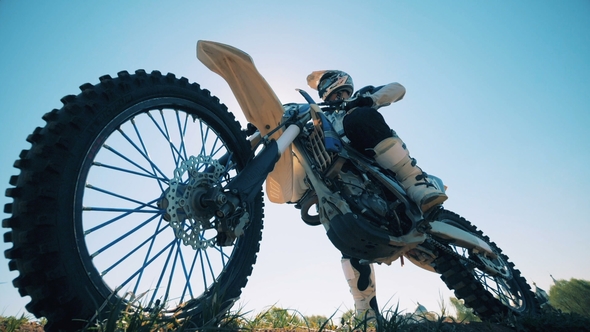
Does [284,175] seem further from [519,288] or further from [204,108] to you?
[519,288]

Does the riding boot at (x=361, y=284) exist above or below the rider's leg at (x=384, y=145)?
below

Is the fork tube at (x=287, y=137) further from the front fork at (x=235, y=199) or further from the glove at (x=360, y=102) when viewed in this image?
the glove at (x=360, y=102)

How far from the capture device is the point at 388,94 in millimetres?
3883

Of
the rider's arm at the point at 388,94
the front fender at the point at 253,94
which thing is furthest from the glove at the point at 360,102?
the front fender at the point at 253,94

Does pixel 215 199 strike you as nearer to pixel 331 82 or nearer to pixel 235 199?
pixel 235 199

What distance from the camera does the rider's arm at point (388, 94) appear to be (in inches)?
149

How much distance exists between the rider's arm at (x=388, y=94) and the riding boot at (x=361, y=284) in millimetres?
1822

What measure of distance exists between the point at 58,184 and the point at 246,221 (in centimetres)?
113

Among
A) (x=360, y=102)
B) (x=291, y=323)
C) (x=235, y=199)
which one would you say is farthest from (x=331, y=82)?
(x=291, y=323)

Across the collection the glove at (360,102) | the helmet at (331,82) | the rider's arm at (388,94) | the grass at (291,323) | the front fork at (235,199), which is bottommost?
the grass at (291,323)

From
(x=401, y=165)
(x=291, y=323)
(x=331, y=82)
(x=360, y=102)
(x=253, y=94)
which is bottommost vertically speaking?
(x=291, y=323)

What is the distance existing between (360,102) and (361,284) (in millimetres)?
2025

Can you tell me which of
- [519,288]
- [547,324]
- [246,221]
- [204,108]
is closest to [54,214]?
[246,221]

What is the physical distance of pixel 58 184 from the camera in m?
1.50
